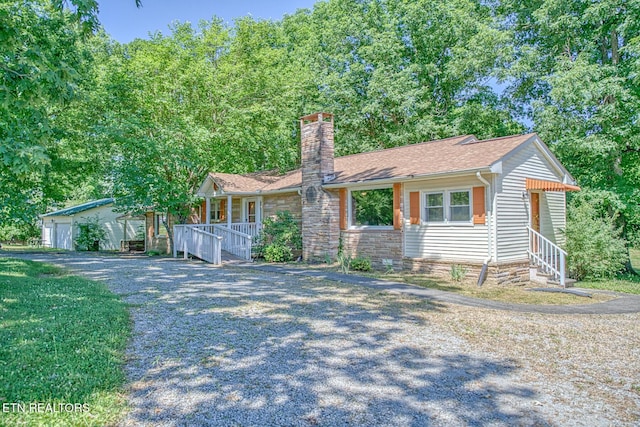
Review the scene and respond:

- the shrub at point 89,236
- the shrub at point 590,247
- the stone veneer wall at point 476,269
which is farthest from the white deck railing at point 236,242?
the shrub at point 89,236

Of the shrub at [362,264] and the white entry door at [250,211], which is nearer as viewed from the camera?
the shrub at [362,264]

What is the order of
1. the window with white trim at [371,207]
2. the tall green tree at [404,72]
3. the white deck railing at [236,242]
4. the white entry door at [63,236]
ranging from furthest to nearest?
the white entry door at [63,236]
the tall green tree at [404,72]
the white deck railing at [236,242]
the window with white trim at [371,207]

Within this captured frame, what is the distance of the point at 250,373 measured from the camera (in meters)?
4.29

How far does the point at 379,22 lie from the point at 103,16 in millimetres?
19239

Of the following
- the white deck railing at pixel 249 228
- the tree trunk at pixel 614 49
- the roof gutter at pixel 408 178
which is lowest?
the white deck railing at pixel 249 228

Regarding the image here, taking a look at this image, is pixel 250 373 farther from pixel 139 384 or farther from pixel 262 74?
pixel 262 74

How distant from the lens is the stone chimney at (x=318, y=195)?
48.4 feet

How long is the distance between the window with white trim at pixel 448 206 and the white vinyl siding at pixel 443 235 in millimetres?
88

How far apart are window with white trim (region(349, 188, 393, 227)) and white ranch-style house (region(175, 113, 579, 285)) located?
0.03 m

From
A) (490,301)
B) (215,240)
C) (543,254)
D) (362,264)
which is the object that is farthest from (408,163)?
(215,240)

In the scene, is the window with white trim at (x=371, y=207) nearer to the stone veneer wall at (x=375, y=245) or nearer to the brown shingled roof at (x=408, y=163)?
the stone veneer wall at (x=375, y=245)

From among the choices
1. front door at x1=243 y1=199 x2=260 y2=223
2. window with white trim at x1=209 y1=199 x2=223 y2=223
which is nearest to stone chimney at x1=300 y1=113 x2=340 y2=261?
front door at x1=243 y1=199 x2=260 y2=223

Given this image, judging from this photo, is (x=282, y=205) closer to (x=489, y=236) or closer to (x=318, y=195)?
(x=318, y=195)

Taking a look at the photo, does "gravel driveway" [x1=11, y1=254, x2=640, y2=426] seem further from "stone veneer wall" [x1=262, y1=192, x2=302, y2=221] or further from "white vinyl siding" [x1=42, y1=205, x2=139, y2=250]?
"white vinyl siding" [x1=42, y1=205, x2=139, y2=250]
